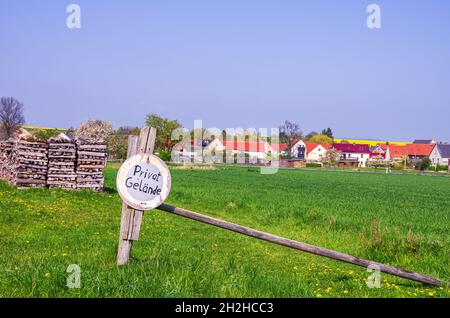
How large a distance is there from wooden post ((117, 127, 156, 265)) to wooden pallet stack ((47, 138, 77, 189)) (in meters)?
16.7

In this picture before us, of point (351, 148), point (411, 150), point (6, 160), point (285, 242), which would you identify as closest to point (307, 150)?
point (351, 148)

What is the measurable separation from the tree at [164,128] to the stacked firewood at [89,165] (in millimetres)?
73410

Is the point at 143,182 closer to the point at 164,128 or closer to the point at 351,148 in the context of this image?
the point at 164,128

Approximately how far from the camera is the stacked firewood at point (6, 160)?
80.1 ft

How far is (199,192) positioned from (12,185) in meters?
9.33

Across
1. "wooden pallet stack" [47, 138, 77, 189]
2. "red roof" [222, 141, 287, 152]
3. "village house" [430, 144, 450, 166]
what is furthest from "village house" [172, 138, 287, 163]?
"wooden pallet stack" [47, 138, 77, 189]

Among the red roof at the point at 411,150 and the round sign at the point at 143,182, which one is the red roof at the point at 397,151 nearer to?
the red roof at the point at 411,150

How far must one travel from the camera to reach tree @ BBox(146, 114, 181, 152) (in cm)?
9725

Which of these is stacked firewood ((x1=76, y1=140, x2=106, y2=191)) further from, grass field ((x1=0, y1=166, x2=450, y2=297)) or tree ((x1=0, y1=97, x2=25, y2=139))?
tree ((x1=0, y1=97, x2=25, y2=139))

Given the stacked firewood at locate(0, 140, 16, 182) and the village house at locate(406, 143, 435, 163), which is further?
the village house at locate(406, 143, 435, 163)

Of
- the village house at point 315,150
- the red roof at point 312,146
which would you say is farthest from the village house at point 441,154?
the village house at point 315,150

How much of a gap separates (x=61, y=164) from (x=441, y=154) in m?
139
